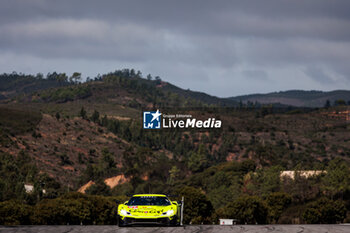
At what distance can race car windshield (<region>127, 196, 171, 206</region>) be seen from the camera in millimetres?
29406

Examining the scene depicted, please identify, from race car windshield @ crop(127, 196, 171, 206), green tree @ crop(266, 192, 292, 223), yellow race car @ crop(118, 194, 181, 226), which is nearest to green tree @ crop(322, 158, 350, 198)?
green tree @ crop(266, 192, 292, 223)

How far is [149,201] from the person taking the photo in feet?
97.4

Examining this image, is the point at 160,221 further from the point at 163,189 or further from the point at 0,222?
the point at 163,189

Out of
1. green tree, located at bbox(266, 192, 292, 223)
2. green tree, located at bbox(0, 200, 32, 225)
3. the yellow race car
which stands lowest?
green tree, located at bbox(266, 192, 292, 223)

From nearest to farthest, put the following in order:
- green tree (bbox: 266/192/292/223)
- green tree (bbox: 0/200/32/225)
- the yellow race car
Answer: the yellow race car, green tree (bbox: 0/200/32/225), green tree (bbox: 266/192/292/223)

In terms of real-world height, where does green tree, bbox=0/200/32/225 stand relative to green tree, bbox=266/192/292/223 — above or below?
above

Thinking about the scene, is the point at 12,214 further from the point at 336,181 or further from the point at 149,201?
the point at 336,181

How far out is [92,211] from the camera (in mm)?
94375

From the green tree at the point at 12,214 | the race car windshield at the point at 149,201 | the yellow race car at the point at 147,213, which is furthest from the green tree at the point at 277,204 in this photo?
the yellow race car at the point at 147,213

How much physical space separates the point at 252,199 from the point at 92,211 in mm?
32011

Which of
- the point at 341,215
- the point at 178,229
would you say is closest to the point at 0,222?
the point at 178,229

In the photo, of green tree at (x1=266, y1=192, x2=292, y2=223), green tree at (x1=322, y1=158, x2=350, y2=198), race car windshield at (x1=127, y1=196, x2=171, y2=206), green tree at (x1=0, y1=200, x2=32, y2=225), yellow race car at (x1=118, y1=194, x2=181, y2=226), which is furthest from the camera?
green tree at (x1=322, y1=158, x2=350, y2=198)

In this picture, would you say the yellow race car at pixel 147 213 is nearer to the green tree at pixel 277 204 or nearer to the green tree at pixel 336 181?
the green tree at pixel 277 204

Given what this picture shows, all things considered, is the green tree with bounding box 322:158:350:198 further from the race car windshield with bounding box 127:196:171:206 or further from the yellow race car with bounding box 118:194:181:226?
the yellow race car with bounding box 118:194:181:226
